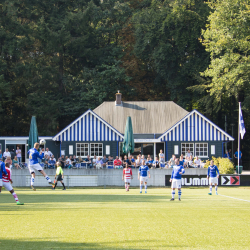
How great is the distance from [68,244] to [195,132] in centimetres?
3103

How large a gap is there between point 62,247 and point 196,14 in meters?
41.5

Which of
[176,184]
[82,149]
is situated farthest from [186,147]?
[176,184]

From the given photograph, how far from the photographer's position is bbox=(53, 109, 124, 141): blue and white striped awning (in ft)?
123

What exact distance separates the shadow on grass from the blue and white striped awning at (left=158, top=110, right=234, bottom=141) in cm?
3015

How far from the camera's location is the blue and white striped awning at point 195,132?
3772 centimetres

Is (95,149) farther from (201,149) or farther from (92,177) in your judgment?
(92,177)

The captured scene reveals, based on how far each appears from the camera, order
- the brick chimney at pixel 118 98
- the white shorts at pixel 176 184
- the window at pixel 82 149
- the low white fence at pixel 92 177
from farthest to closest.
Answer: the brick chimney at pixel 118 98 → the window at pixel 82 149 → the low white fence at pixel 92 177 → the white shorts at pixel 176 184

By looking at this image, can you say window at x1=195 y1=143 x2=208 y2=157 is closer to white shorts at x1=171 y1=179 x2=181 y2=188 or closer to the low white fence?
the low white fence

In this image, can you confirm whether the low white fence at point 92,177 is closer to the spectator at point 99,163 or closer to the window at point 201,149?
the spectator at point 99,163

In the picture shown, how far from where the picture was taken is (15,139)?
3838 cm

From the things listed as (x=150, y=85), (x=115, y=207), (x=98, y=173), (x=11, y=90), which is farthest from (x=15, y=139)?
(x=115, y=207)

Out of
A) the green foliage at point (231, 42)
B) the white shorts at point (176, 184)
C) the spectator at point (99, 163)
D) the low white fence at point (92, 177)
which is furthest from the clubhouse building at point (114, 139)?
the white shorts at point (176, 184)

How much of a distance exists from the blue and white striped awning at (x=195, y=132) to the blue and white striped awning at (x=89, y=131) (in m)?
4.79

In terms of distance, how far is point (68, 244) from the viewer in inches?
305
